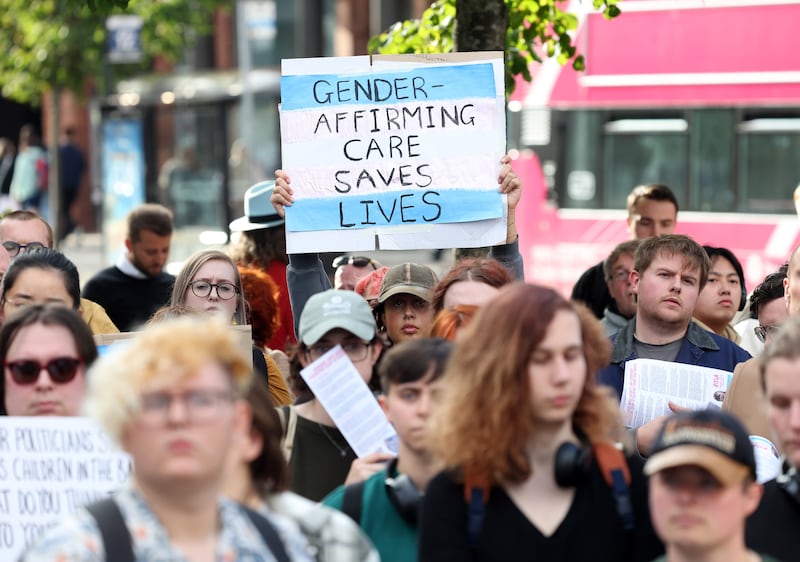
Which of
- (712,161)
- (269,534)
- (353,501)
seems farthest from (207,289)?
(712,161)

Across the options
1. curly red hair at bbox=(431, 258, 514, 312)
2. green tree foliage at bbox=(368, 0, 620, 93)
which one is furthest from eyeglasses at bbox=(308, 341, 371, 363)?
green tree foliage at bbox=(368, 0, 620, 93)

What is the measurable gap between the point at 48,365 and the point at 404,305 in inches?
88.7

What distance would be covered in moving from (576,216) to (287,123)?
424 inches

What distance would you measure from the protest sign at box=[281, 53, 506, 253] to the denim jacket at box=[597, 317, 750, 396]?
87 cm

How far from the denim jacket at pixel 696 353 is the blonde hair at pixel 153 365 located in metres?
3.11

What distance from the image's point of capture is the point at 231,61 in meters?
36.4

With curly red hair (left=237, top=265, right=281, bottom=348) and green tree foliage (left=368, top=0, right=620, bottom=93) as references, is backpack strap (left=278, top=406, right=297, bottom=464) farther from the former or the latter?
green tree foliage (left=368, top=0, right=620, bottom=93)

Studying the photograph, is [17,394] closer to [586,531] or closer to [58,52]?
[586,531]

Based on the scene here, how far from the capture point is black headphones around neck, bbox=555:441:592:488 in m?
3.62

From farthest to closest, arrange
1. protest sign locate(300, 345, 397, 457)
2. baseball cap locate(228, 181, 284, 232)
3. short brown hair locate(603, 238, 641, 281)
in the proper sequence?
1. baseball cap locate(228, 181, 284, 232)
2. short brown hair locate(603, 238, 641, 281)
3. protest sign locate(300, 345, 397, 457)

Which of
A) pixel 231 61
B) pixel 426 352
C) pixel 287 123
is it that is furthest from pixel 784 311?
pixel 231 61

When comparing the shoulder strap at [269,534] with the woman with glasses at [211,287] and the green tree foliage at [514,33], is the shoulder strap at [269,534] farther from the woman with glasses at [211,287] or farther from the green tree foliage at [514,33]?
the green tree foliage at [514,33]

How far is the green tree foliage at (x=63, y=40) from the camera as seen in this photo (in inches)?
917

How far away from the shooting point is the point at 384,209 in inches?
264
